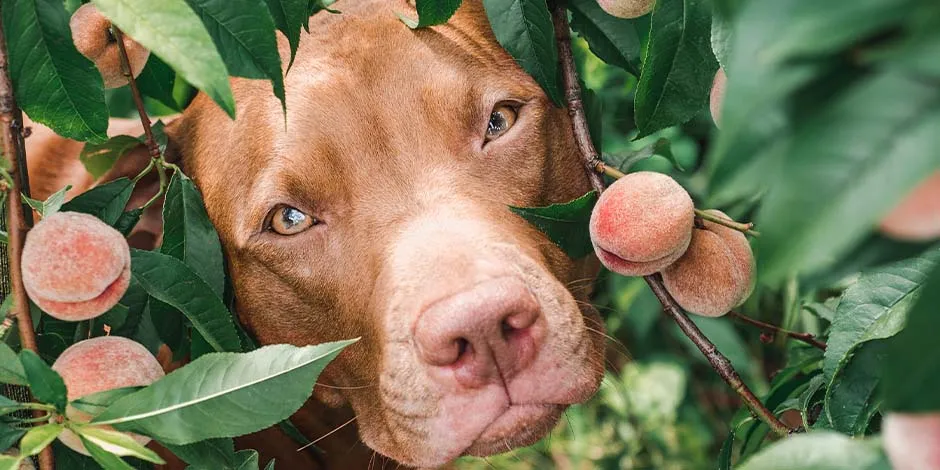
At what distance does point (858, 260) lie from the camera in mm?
866

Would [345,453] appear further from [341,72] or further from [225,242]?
[341,72]

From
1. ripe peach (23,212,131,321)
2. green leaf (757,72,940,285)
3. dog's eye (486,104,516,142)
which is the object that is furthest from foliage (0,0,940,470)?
dog's eye (486,104,516,142)

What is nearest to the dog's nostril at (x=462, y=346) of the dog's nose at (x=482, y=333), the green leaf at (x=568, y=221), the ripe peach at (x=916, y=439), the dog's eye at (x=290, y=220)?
the dog's nose at (x=482, y=333)

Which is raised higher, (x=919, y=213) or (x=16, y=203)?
(x=919, y=213)

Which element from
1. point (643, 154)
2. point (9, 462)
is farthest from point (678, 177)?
point (9, 462)

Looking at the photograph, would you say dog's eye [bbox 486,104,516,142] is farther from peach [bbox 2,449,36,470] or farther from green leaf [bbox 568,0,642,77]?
peach [bbox 2,449,36,470]

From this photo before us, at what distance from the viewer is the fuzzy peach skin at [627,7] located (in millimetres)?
2102

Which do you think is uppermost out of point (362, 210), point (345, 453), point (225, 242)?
point (362, 210)

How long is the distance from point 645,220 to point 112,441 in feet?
3.36

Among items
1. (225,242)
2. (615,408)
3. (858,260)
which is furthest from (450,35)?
(615,408)

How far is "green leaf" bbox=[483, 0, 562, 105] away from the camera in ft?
7.49

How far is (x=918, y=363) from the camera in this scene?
782 millimetres

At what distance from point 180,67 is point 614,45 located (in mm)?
1392

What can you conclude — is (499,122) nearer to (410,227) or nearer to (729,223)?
(410,227)
